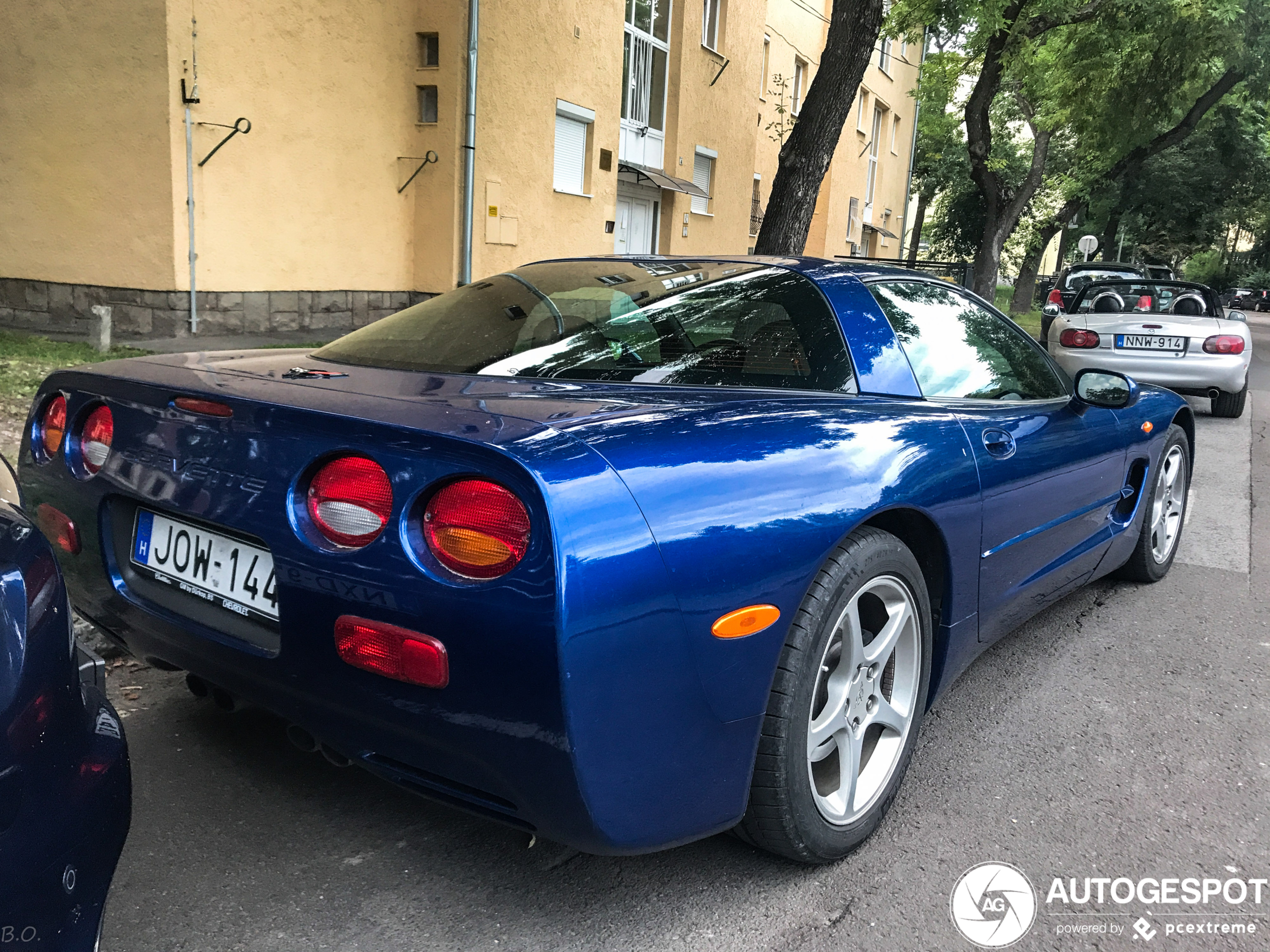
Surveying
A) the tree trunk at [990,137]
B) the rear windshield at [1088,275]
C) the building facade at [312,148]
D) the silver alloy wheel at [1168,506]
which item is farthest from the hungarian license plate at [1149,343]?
the rear windshield at [1088,275]

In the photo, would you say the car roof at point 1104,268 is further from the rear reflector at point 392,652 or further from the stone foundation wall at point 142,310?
the rear reflector at point 392,652

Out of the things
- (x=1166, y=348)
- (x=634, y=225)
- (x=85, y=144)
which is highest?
(x=634, y=225)

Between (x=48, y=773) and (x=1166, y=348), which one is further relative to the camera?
(x=1166, y=348)

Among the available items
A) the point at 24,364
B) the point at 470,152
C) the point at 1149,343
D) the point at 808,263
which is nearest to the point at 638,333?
the point at 808,263

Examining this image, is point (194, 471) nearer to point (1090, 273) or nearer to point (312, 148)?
point (312, 148)

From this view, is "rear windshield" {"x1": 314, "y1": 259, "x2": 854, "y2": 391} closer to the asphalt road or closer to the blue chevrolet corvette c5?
the blue chevrolet corvette c5

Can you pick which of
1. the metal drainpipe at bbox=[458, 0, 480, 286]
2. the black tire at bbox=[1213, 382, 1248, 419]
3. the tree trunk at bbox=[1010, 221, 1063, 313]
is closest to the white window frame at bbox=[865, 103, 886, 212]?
the tree trunk at bbox=[1010, 221, 1063, 313]

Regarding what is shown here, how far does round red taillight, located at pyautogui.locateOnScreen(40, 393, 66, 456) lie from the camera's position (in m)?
2.37

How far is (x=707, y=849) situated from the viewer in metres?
2.32

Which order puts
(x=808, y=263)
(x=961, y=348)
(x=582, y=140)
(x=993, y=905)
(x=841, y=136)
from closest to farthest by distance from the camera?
(x=993, y=905) → (x=808, y=263) → (x=961, y=348) → (x=582, y=140) → (x=841, y=136)

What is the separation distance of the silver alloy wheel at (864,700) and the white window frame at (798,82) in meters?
21.0

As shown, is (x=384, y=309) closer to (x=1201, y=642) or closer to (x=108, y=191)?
(x=108, y=191)

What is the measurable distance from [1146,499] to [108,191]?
9.26 meters

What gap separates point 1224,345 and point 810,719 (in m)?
9.97
